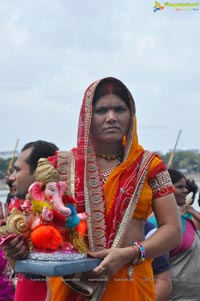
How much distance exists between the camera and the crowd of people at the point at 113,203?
8.20ft

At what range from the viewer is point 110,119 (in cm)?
265

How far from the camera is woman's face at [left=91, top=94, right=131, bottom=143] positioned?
8.75 ft

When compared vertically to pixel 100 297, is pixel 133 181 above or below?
above

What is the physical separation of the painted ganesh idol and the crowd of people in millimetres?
73

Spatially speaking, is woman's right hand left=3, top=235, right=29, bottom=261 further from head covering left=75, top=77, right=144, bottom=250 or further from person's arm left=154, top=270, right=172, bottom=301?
person's arm left=154, top=270, right=172, bottom=301

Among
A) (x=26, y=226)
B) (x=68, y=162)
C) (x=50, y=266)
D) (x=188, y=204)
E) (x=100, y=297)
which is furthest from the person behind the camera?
(x=188, y=204)

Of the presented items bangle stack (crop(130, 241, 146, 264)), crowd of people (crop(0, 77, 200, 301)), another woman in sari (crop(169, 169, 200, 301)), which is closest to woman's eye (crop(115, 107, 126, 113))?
crowd of people (crop(0, 77, 200, 301))

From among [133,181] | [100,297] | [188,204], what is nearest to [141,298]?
[100,297]

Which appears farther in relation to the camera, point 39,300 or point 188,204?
point 188,204

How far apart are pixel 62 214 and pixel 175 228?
57 centimetres

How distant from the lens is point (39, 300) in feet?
9.25

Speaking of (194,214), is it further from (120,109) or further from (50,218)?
(50,218)

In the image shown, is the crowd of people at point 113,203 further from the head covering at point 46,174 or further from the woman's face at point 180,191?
the woman's face at point 180,191

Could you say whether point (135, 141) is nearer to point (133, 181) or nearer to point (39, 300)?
point (133, 181)
